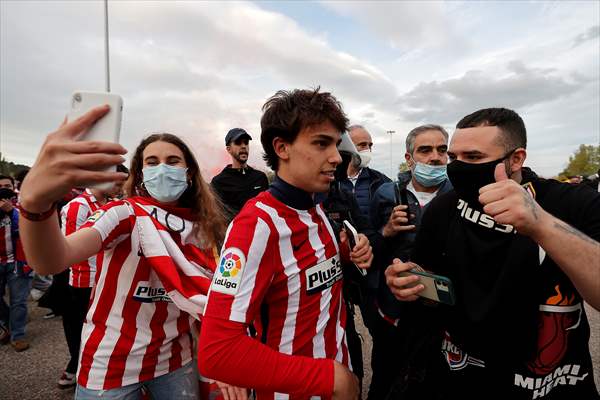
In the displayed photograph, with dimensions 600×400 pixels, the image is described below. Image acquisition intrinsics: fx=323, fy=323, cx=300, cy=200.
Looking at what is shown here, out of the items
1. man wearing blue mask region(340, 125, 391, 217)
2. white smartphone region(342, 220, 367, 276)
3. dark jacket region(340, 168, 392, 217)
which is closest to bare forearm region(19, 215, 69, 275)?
white smartphone region(342, 220, 367, 276)

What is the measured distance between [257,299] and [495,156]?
1.36 m

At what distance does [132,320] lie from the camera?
5.82 feet

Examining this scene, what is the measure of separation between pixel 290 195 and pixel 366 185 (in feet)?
8.59

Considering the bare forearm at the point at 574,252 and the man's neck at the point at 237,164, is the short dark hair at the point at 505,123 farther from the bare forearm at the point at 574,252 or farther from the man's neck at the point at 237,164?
the man's neck at the point at 237,164

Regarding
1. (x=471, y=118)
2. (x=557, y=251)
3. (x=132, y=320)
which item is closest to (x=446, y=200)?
(x=471, y=118)

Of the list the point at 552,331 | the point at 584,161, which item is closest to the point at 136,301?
the point at 552,331

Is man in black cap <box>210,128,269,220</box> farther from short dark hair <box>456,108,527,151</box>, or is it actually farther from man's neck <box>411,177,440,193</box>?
short dark hair <box>456,108,527,151</box>

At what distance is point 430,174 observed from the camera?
2971 millimetres

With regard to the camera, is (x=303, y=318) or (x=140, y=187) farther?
(x=140, y=187)

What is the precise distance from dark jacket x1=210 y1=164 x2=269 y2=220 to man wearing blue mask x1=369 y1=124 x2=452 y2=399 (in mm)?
2107

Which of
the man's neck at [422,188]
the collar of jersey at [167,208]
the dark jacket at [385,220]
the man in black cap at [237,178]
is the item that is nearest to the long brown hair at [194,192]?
the collar of jersey at [167,208]

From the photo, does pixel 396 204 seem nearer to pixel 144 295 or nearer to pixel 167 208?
pixel 167 208

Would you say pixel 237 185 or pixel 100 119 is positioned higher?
pixel 100 119

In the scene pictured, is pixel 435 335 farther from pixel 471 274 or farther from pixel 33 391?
pixel 33 391
